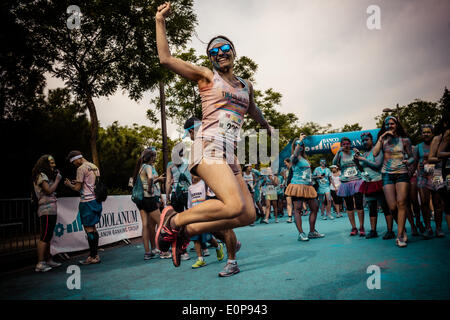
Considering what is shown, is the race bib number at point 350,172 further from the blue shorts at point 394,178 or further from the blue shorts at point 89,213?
the blue shorts at point 89,213

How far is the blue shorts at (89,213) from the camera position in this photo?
490 cm

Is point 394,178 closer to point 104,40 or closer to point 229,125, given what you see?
point 229,125

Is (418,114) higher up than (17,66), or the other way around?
(418,114)

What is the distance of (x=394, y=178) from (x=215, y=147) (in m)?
3.47

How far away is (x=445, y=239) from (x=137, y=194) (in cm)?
532

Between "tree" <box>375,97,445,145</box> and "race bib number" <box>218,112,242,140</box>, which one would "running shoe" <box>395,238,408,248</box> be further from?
"tree" <box>375,97,445,145</box>

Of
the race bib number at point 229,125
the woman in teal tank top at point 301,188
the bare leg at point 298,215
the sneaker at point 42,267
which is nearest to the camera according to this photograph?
the race bib number at point 229,125

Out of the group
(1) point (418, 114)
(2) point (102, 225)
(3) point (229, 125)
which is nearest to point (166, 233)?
(3) point (229, 125)

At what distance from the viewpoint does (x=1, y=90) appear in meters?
10.1

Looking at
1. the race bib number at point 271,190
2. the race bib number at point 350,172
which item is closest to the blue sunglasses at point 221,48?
the race bib number at point 350,172

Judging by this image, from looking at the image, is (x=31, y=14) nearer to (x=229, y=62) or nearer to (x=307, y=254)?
(x=229, y=62)

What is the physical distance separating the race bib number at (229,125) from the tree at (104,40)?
30.7ft

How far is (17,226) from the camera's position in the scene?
18.2 ft
